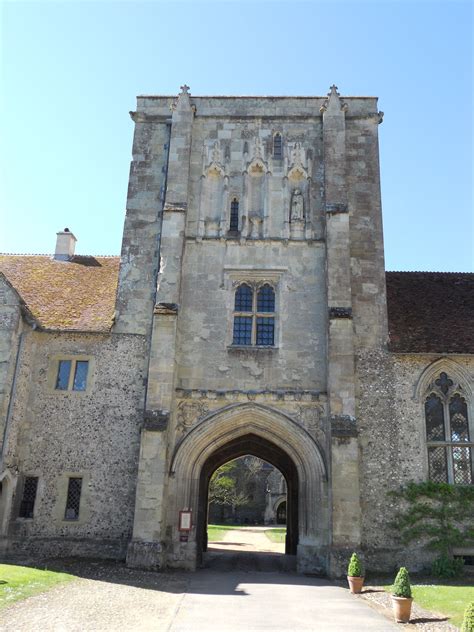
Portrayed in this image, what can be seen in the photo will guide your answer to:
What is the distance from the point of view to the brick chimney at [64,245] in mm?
23594

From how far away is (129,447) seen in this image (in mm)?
17656

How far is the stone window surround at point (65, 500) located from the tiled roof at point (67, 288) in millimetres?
4498

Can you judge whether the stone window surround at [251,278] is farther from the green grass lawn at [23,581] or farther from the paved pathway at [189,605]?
the green grass lawn at [23,581]

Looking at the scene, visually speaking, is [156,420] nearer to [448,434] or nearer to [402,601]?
[402,601]

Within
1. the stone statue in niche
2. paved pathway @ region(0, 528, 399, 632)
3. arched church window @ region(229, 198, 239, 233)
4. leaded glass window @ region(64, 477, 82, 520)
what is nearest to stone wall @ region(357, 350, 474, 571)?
paved pathway @ region(0, 528, 399, 632)

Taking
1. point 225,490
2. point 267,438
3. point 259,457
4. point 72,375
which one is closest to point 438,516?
point 267,438

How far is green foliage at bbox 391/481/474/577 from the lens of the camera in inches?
651

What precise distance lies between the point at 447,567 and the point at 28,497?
12.1 m

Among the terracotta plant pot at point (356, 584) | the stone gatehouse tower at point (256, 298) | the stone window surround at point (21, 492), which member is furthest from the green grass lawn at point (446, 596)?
the stone window surround at point (21, 492)

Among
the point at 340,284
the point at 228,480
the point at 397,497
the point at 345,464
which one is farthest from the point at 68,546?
the point at 228,480

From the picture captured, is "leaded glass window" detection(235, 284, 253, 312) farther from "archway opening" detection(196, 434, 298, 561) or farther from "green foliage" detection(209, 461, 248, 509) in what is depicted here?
"green foliage" detection(209, 461, 248, 509)

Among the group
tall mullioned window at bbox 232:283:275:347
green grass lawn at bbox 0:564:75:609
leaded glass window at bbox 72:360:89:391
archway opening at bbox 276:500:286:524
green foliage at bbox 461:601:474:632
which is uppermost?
tall mullioned window at bbox 232:283:275:347

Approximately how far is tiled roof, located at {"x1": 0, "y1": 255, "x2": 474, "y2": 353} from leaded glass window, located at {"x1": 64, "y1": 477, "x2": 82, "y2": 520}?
469 centimetres

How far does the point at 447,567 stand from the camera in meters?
16.0
